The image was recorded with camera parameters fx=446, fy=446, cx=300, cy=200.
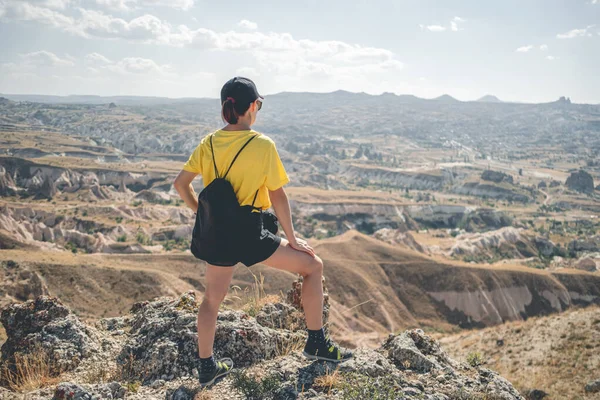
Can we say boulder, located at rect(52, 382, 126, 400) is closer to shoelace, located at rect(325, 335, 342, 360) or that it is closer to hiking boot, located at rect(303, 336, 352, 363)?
hiking boot, located at rect(303, 336, 352, 363)

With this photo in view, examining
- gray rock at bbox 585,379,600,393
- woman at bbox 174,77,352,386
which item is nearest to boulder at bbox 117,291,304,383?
woman at bbox 174,77,352,386

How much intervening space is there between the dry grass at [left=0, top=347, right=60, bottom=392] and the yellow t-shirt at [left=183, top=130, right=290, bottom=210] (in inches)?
93.0

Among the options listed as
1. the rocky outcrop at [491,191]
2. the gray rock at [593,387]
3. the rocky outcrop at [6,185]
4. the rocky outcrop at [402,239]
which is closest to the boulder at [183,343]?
the gray rock at [593,387]

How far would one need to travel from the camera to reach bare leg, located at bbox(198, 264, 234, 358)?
11.7ft

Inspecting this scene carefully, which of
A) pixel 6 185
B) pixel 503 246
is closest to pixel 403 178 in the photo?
pixel 503 246

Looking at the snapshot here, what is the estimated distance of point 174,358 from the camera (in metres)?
4.13

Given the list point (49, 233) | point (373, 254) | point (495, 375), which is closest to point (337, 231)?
point (373, 254)

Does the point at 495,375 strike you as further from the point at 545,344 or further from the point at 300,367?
the point at 545,344

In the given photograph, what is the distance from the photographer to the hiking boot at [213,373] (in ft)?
12.1

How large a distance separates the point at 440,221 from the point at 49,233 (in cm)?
6310

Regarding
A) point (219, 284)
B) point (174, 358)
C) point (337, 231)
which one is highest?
point (219, 284)

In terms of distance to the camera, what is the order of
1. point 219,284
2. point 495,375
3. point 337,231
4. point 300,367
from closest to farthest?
1. point 219,284
2. point 300,367
3. point 495,375
4. point 337,231

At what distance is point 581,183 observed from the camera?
125750 mm

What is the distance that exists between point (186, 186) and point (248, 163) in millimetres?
675
